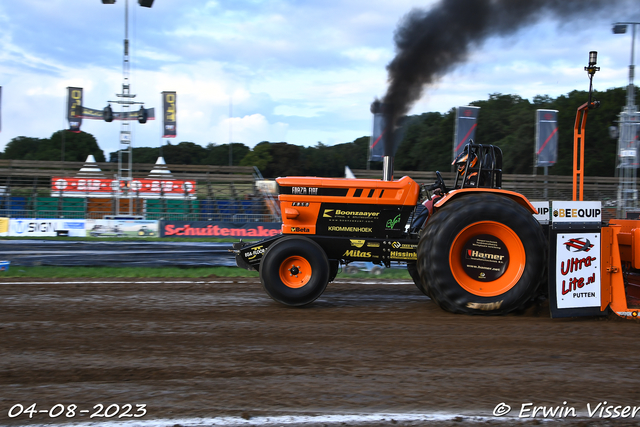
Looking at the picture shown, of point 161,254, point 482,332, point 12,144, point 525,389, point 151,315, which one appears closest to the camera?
point 525,389

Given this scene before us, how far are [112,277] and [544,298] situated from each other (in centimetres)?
711

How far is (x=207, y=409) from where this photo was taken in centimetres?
307

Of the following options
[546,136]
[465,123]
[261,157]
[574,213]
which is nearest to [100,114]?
[261,157]

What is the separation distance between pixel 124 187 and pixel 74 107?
18.8 feet

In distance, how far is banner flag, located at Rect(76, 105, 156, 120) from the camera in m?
24.2

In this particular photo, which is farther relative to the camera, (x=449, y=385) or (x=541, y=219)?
(x=541, y=219)

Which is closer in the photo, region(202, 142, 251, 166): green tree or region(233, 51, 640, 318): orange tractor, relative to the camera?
region(233, 51, 640, 318): orange tractor

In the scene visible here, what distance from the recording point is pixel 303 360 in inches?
156

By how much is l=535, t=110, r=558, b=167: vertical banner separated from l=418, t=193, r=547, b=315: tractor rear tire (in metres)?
13.8

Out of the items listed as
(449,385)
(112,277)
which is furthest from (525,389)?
(112,277)

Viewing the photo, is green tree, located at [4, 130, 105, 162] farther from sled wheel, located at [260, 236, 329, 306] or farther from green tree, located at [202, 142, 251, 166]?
sled wheel, located at [260, 236, 329, 306]

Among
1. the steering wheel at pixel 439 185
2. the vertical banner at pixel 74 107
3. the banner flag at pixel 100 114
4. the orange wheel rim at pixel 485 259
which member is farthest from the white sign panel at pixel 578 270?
the vertical banner at pixel 74 107

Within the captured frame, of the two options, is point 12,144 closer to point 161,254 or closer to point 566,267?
point 161,254

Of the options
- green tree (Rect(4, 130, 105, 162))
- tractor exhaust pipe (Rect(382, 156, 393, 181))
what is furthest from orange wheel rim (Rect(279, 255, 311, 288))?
green tree (Rect(4, 130, 105, 162))
